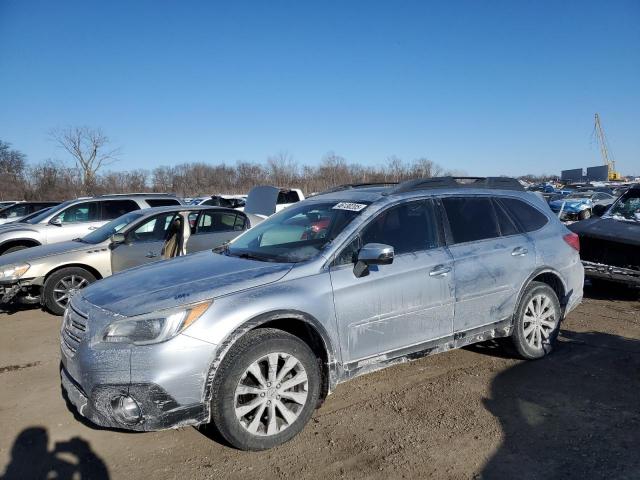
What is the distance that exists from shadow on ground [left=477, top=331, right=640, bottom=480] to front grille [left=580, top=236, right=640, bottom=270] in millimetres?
2102

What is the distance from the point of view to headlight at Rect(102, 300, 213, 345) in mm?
3039

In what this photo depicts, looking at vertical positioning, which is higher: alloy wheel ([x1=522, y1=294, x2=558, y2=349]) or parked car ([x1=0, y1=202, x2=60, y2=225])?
parked car ([x1=0, y1=202, x2=60, y2=225])

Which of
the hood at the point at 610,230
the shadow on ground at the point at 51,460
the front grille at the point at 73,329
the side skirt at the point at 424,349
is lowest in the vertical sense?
the shadow on ground at the point at 51,460

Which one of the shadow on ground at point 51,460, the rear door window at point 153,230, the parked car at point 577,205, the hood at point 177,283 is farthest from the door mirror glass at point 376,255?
the parked car at point 577,205

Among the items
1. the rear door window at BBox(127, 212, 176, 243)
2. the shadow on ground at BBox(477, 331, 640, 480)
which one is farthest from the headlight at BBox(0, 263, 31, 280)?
the shadow on ground at BBox(477, 331, 640, 480)

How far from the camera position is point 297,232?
4.28 m

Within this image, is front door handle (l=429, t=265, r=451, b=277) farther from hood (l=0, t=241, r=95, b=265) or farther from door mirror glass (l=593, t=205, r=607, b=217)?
door mirror glass (l=593, t=205, r=607, b=217)

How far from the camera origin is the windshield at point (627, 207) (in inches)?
309

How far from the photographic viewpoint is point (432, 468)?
10.1ft

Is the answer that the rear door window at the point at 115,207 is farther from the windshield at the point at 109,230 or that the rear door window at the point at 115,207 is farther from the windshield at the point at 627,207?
the windshield at the point at 627,207

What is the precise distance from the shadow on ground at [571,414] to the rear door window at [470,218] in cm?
130

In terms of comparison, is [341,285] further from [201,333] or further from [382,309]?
[201,333]

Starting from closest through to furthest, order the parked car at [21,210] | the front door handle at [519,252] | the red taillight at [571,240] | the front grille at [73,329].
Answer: the front grille at [73,329] → the front door handle at [519,252] → the red taillight at [571,240] → the parked car at [21,210]

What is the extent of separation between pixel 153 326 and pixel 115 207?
8503mm
